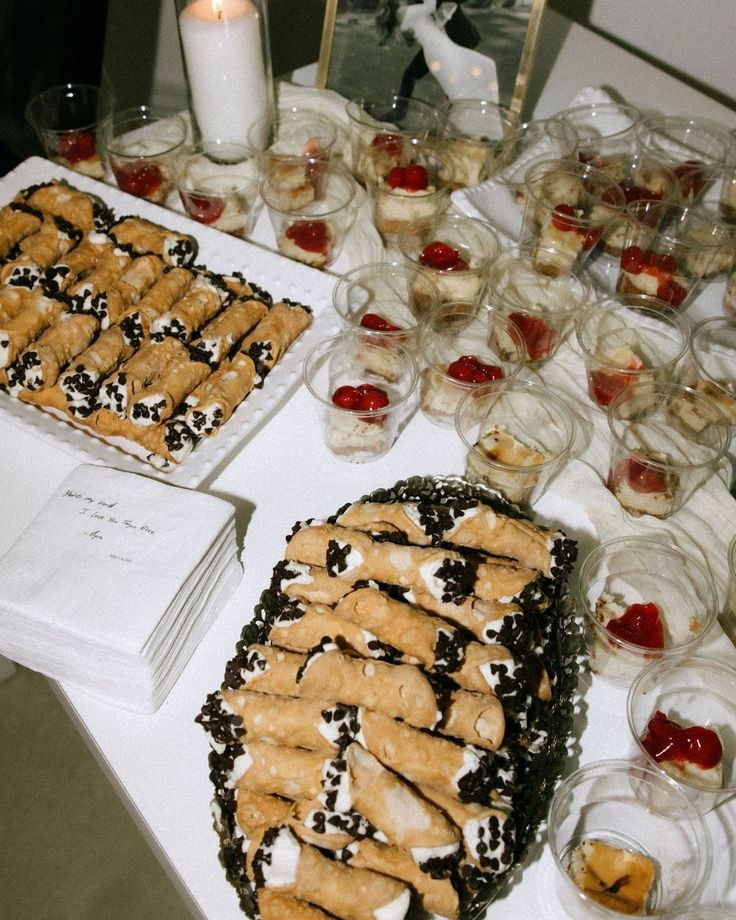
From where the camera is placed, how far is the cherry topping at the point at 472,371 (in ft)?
5.61

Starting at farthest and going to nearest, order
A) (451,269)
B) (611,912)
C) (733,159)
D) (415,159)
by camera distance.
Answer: (733,159)
(415,159)
(451,269)
(611,912)

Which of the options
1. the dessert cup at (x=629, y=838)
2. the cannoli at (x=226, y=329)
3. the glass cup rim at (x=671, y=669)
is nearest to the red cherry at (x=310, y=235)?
the cannoli at (x=226, y=329)

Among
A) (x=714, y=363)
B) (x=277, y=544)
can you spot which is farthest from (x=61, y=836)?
(x=714, y=363)

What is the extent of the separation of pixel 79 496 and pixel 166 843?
595 mm

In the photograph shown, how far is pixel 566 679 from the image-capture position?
1280 millimetres

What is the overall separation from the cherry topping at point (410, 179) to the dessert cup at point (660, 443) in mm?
835

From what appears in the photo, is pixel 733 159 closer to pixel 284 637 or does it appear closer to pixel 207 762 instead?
pixel 284 637

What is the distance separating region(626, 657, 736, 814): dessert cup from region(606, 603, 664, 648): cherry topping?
Answer: 6cm

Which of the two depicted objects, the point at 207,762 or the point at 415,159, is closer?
the point at 207,762

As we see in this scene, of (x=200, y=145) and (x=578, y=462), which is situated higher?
(x=200, y=145)

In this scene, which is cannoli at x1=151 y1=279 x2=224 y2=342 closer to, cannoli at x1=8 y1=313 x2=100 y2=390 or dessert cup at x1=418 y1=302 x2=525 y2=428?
cannoli at x1=8 y1=313 x2=100 y2=390

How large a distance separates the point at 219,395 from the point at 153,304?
363 millimetres

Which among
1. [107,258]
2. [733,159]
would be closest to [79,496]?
[107,258]

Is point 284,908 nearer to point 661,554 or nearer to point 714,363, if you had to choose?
point 661,554
